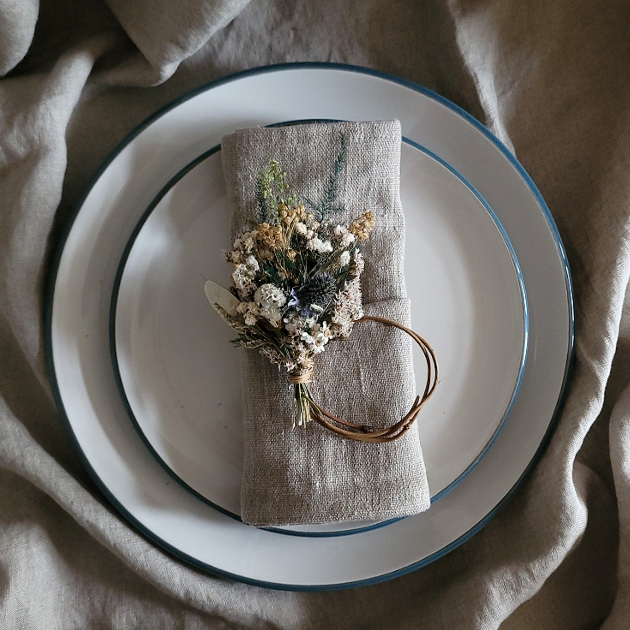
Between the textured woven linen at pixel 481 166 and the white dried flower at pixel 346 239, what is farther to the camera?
the textured woven linen at pixel 481 166

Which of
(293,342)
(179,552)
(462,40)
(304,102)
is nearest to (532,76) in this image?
(462,40)

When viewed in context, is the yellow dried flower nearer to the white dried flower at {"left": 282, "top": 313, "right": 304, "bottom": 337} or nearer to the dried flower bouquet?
the dried flower bouquet

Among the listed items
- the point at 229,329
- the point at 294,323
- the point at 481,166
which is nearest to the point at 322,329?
the point at 294,323

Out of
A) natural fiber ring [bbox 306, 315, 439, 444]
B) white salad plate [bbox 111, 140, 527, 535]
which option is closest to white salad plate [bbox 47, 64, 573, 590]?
white salad plate [bbox 111, 140, 527, 535]

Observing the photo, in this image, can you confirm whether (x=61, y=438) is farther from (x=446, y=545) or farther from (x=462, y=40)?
(x=462, y=40)

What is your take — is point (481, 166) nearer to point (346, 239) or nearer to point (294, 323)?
point (346, 239)

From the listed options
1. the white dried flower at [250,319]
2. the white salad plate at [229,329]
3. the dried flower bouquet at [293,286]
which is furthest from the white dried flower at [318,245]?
the white salad plate at [229,329]

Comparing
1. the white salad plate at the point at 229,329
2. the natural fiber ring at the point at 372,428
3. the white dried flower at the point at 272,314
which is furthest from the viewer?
the white salad plate at the point at 229,329

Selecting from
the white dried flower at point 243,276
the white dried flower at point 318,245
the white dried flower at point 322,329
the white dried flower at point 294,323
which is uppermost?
the white dried flower at point 243,276

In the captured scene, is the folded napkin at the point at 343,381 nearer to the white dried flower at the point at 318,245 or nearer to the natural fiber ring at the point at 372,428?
the natural fiber ring at the point at 372,428
